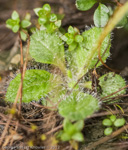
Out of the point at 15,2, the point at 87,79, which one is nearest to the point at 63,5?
the point at 15,2

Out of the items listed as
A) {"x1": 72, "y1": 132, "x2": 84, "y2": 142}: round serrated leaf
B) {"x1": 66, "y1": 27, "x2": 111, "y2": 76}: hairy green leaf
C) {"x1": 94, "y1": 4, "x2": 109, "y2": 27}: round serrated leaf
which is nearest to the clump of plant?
{"x1": 72, "y1": 132, "x2": 84, "y2": 142}: round serrated leaf

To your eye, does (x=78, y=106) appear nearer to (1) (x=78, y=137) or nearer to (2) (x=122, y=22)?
(1) (x=78, y=137)

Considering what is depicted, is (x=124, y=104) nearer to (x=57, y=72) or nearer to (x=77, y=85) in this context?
(x=77, y=85)

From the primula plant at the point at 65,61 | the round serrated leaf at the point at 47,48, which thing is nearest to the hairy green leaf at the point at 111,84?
the primula plant at the point at 65,61

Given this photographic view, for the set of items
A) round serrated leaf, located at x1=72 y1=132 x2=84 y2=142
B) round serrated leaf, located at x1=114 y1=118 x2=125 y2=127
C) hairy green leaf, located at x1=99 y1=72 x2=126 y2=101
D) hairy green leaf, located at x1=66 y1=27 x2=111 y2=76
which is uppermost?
hairy green leaf, located at x1=66 y1=27 x2=111 y2=76

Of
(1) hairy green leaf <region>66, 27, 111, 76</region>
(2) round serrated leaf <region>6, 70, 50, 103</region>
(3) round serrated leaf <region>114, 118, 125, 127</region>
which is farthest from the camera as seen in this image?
(1) hairy green leaf <region>66, 27, 111, 76</region>

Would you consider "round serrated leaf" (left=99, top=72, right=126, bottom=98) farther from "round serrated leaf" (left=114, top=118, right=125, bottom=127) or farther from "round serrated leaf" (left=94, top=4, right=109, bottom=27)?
"round serrated leaf" (left=94, top=4, right=109, bottom=27)

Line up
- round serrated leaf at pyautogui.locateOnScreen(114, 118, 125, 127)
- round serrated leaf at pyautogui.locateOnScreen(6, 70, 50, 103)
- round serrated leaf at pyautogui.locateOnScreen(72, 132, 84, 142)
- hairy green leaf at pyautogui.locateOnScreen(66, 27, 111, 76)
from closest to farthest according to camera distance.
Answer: round serrated leaf at pyautogui.locateOnScreen(72, 132, 84, 142)
round serrated leaf at pyautogui.locateOnScreen(114, 118, 125, 127)
round serrated leaf at pyautogui.locateOnScreen(6, 70, 50, 103)
hairy green leaf at pyautogui.locateOnScreen(66, 27, 111, 76)
